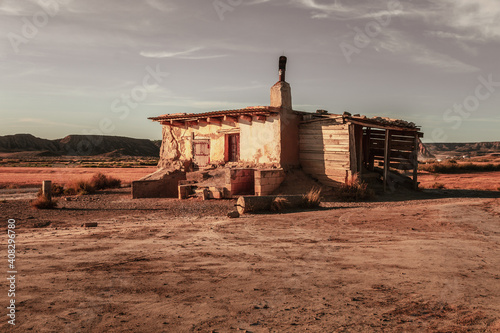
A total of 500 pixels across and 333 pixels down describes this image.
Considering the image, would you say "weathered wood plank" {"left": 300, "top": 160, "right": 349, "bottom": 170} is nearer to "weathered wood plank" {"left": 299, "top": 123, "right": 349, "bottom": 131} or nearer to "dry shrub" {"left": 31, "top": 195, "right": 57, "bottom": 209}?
"weathered wood plank" {"left": 299, "top": 123, "right": 349, "bottom": 131}

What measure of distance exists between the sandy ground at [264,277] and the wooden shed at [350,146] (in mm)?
5645

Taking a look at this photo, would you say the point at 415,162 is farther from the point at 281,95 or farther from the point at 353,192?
the point at 281,95

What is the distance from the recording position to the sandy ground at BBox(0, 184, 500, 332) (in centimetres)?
327

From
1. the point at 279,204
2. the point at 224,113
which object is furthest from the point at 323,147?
the point at 279,204

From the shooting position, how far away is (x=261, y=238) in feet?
21.4

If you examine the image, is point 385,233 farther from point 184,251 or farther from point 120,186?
point 120,186

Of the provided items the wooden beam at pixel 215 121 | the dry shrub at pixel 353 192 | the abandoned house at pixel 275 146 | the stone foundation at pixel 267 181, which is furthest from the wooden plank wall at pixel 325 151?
the wooden beam at pixel 215 121

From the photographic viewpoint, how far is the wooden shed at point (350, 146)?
1345cm

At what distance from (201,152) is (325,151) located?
5865 millimetres

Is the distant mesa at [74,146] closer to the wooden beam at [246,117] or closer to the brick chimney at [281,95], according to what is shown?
the wooden beam at [246,117]

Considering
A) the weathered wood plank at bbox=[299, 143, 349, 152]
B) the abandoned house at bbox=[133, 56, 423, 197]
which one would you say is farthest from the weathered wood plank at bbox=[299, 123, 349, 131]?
the weathered wood plank at bbox=[299, 143, 349, 152]

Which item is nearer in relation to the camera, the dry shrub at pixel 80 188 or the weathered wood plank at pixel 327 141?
the weathered wood plank at pixel 327 141

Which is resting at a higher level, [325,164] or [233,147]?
[233,147]

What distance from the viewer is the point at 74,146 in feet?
330
